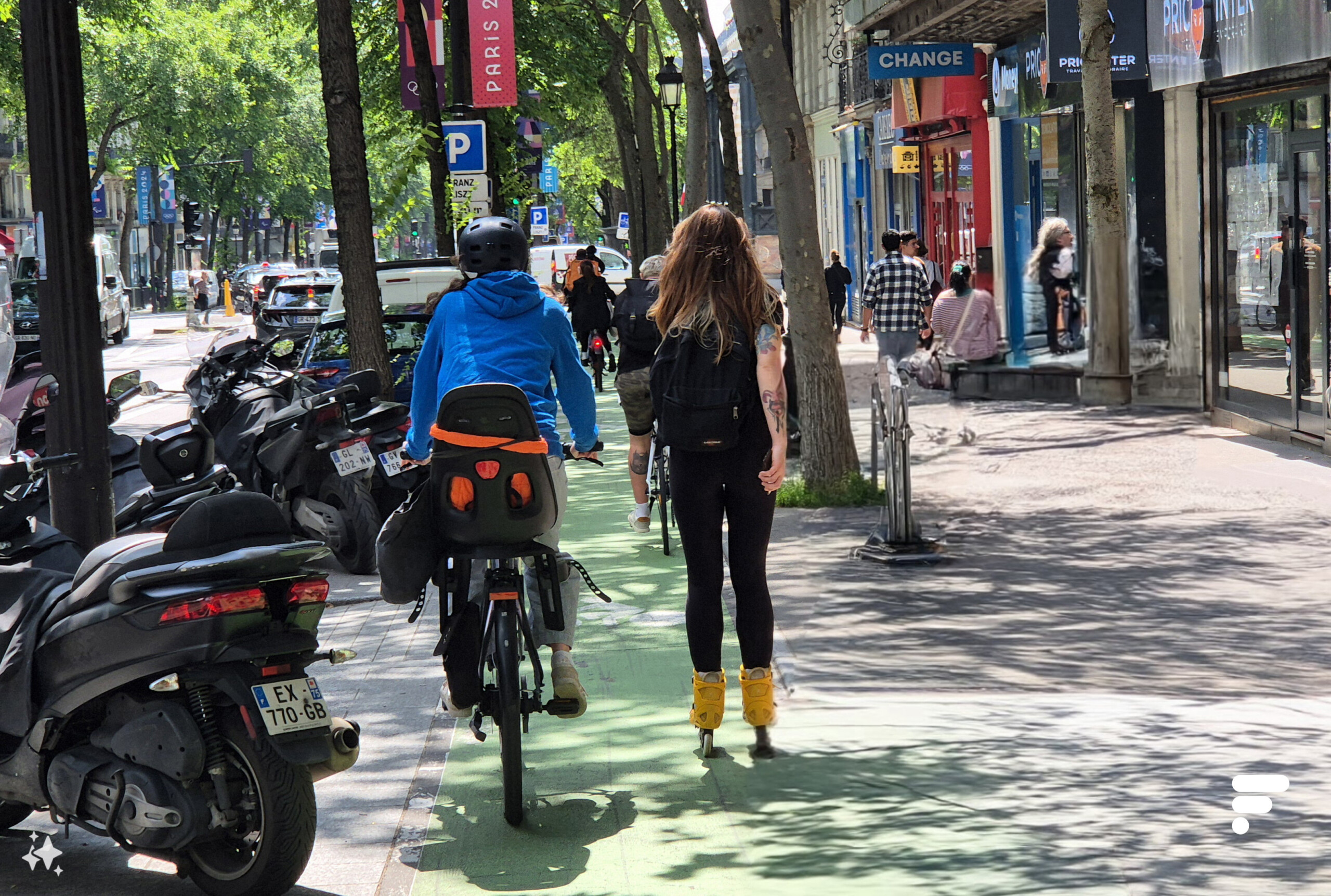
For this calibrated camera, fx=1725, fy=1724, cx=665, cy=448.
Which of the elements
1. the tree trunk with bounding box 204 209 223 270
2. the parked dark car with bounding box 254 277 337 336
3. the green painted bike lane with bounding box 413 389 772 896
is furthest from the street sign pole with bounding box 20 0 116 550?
the tree trunk with bounding box 204 209 223 270

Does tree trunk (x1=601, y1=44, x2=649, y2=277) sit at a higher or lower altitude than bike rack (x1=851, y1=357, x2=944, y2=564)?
higher

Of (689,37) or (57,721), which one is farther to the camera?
(689,37)

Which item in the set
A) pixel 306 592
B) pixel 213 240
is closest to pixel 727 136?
pixel 306 592

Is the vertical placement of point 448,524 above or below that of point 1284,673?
above

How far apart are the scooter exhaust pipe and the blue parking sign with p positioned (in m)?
14.0

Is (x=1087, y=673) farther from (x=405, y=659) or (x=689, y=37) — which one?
(x=689, y=37)

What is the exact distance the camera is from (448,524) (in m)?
5.22

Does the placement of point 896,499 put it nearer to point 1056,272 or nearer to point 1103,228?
point 1103,228

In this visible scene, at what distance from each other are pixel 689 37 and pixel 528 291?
13537mm

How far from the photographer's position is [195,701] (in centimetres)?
451

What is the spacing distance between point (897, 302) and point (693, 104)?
301 inches

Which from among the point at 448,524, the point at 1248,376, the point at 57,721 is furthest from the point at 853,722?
the point at 1248,376

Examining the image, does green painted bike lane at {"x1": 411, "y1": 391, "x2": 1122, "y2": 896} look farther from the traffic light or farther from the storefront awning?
the traffic light

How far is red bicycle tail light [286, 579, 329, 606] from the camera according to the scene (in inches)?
179
